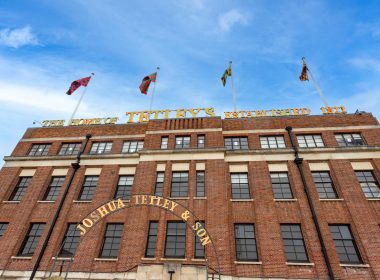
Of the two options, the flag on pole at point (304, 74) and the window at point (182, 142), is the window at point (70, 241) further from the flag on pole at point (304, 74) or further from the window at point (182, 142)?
the flag on pole at point (304, 74)

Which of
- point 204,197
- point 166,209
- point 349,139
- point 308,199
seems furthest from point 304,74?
point 166,209

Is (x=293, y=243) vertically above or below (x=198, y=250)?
above

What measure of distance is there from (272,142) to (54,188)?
66.7 ft

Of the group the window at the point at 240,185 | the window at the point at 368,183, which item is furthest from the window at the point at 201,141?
the window at the point at 368,183

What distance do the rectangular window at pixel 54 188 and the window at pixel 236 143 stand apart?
15.6 m

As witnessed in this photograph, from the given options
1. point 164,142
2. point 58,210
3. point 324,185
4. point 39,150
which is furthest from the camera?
point 39,150

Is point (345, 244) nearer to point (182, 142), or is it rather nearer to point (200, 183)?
point (200, 183)

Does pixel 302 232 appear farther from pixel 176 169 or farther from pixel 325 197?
pixel 176 169

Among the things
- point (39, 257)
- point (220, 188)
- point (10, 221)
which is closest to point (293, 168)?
point (220, 188)

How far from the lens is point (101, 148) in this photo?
78.5ft

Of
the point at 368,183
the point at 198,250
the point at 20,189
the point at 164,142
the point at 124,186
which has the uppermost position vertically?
the point at 164,142

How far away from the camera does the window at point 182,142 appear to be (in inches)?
875

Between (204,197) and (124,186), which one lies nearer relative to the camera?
(204,197)

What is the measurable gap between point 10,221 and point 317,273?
23.1 meters
